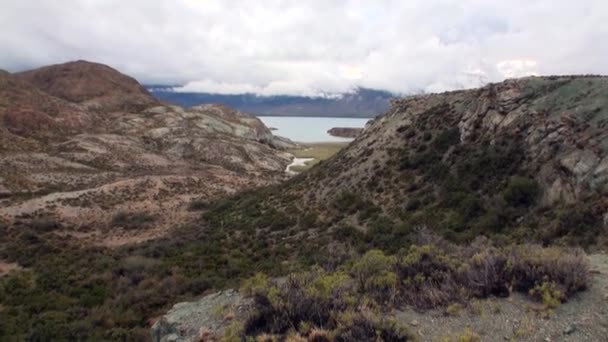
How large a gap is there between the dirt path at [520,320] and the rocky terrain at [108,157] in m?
26.3

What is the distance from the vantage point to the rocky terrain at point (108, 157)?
122 ft

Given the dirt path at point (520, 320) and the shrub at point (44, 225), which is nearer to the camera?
the dirt path at point (520, 320)

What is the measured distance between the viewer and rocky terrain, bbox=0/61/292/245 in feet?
122

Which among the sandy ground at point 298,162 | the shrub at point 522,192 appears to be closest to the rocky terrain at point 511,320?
the shrub at point 522,192

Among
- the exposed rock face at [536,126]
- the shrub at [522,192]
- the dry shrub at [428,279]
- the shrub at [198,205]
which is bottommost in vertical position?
the shrub at [198,205]

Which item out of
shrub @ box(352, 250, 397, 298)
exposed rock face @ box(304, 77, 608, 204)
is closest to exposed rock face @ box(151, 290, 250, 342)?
shrub @ box(352, 250, 397, 298)

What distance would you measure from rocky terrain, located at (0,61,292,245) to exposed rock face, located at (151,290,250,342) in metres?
21.3

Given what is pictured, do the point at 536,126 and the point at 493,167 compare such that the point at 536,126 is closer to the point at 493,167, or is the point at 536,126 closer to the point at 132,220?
the point at 493,167

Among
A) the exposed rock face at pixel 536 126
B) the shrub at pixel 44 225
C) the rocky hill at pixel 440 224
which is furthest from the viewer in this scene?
the shrub at pixel 44 225

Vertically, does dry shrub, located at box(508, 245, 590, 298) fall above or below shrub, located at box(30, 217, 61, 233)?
above

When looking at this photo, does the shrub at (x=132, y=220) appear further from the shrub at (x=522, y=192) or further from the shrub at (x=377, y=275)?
the shrub at (x=377, y=275)

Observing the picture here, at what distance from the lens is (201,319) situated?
9352 millimetres

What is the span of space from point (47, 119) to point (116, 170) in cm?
2592

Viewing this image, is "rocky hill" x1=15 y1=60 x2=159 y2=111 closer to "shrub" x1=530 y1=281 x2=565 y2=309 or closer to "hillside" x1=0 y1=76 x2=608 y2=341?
"hillside" x1=0 y1=76 x2=608 y2=341
